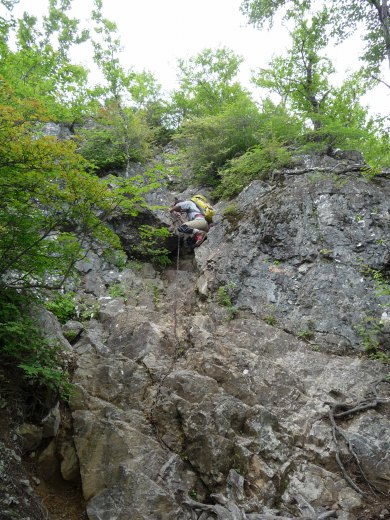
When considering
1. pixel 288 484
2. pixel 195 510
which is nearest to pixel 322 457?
pixel 288 484

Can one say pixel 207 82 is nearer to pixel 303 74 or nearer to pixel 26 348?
pixel 303 74

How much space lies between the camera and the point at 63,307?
7836 mm

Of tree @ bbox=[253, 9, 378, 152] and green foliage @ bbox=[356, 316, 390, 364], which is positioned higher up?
tree @ bbox=[253, 9, 378, 152]

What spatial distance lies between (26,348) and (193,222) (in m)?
6.99

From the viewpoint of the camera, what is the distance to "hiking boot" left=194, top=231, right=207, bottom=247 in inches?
416

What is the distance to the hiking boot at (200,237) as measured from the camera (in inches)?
416

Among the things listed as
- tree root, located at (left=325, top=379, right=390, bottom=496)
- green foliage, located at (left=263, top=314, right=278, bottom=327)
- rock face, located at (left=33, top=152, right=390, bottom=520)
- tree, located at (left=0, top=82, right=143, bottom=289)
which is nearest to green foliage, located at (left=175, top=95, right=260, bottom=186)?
rock face, located at (left=33, top=152, right=390, bottom=520)

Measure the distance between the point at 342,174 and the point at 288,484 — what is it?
8213 mm

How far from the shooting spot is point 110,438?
15.8 ft

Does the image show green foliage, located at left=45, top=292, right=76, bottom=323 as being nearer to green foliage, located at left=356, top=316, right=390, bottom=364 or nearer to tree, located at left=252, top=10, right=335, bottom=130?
green foliage, located at left=356, top=316, right=390, bottom=364

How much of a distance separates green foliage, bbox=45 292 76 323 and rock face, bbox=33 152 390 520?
634mm

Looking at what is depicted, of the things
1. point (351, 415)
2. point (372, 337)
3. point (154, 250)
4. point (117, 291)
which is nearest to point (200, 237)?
point (154, 250)

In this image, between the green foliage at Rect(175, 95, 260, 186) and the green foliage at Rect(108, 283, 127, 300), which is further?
the green foliage at Rect(175, 95, 260, 186)

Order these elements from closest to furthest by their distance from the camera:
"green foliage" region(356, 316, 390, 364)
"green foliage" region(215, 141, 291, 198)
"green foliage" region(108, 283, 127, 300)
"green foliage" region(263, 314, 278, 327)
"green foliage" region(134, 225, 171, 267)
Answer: "green foliage" region(356, 316, 390, 364)
"green foliage" region(263, 314, 278, 327)
"green foliage" region(108, 283, 127, 300)
"green foliage" region(134, 225, 171, 267)
"green foliage" region(215, 141, 291, 198)
